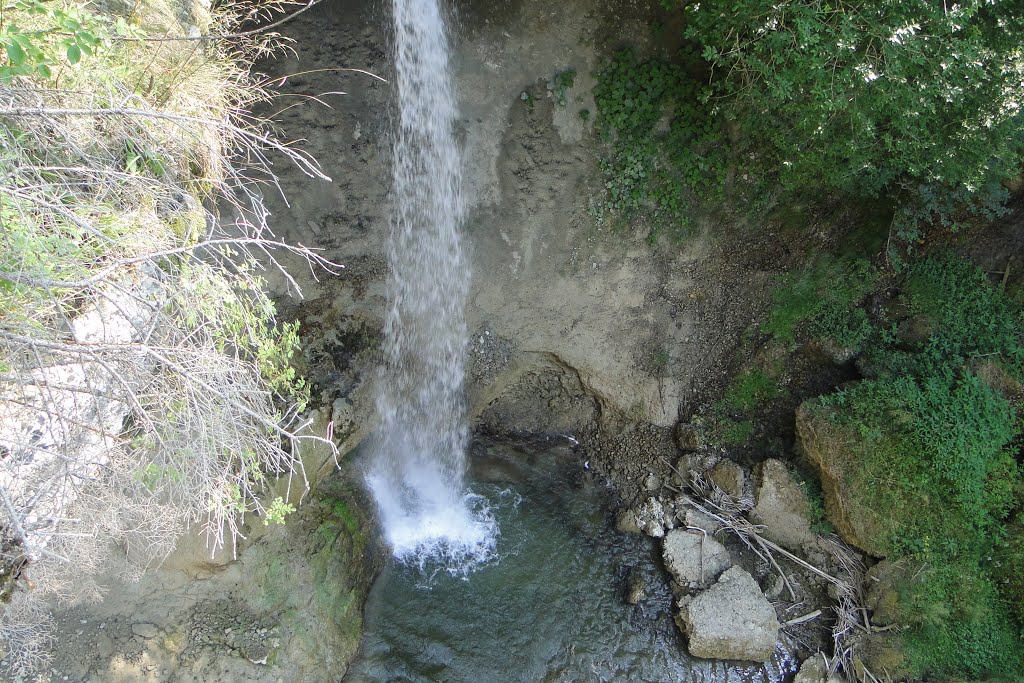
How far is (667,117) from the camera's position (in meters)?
5.59

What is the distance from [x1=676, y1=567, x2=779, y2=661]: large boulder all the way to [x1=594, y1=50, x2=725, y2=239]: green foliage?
11.0ft

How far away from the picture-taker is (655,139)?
5.66 m

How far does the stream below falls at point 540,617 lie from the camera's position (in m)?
4.88

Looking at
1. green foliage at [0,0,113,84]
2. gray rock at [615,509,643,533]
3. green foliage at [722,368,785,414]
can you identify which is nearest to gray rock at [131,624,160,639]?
green foliage at [0,0,113,84]

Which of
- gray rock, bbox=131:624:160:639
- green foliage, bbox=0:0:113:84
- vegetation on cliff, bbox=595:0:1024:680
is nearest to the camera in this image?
green foliage, bbox=0:0:113:84

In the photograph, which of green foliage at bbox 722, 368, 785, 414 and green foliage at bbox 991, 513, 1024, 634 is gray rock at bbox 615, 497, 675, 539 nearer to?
green foliage at bbox 722, 368, 785, 414

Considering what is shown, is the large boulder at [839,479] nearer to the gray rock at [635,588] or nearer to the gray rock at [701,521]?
the gray rock at [701,521]

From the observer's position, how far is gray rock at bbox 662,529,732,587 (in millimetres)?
5551

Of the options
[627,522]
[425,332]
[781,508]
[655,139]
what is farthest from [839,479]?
[425,332]

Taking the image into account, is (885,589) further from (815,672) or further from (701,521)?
(701,521)

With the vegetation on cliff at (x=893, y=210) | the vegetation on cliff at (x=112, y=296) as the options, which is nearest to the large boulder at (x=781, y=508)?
the vegetation on cliff at (x=893, y=210)

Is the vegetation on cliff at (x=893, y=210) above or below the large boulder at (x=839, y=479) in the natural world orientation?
above

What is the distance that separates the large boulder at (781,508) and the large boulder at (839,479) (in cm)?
22

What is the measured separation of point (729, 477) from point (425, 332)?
3.39 m
